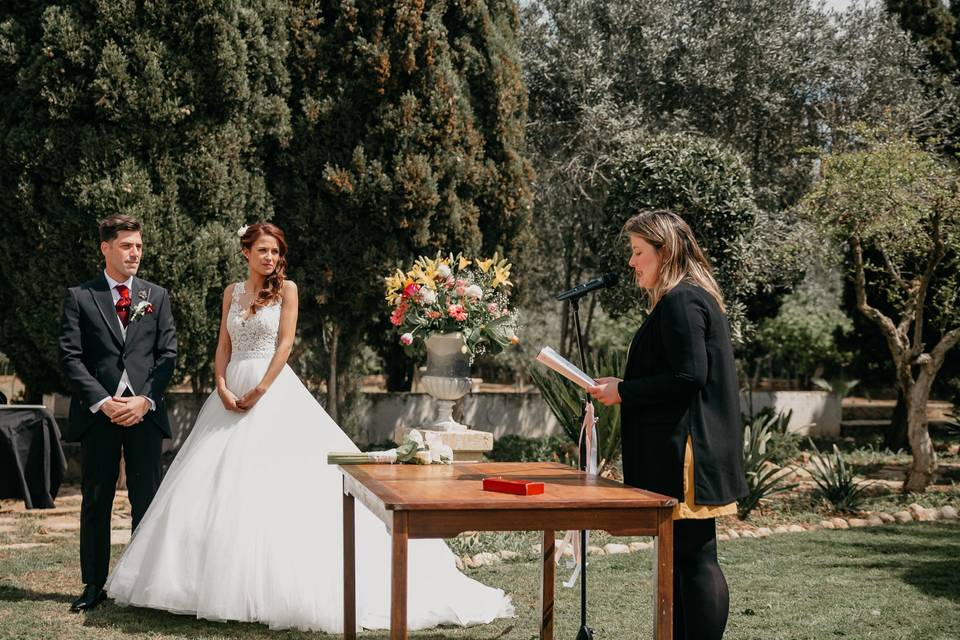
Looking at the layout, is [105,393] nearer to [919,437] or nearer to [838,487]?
[838,487]

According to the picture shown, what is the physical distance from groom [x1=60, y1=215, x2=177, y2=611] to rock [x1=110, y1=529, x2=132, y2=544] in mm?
2355

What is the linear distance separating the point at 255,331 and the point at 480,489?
278 cm

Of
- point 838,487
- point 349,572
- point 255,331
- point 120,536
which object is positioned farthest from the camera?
point 838,487

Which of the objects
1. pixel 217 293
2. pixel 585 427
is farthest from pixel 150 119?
pixel 585 427

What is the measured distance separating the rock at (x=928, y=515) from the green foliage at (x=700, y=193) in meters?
4.18

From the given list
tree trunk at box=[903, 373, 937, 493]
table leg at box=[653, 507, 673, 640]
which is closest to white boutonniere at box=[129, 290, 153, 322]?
table leg at box=[653, 507, 673, 640]

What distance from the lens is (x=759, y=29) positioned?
15.1 m

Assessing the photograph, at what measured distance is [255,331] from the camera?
19.2 ft

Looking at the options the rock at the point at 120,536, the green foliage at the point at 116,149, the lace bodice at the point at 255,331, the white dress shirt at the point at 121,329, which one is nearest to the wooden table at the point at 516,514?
the lace bodice at the point at 255,331

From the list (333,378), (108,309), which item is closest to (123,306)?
(108,309)

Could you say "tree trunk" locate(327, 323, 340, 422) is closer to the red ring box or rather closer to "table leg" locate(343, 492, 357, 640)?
"table leg" locate(343, 492, 357, 640)

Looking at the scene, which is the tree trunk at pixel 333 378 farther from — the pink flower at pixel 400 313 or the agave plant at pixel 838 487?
the agave plant at pixel 838 487

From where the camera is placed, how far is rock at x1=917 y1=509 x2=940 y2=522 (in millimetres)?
9407

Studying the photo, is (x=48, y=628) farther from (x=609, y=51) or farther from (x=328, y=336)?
(x=609, y=51)
